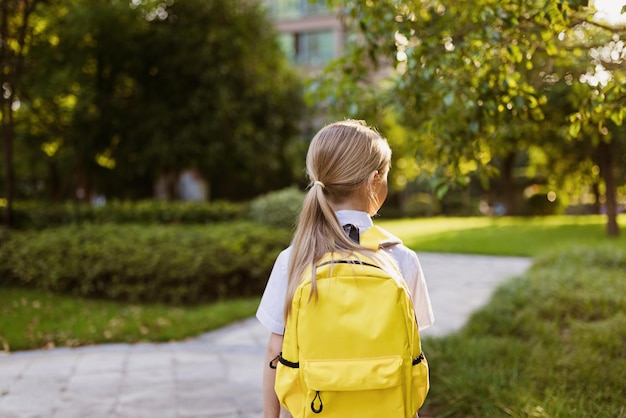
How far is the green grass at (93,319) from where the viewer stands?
5.57m

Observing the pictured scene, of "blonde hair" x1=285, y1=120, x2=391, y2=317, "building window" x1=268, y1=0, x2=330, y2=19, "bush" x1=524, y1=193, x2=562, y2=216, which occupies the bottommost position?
"bush" x1=524, y1=193, x2=562, y2=216

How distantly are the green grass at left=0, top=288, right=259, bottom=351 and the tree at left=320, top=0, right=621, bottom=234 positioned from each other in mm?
3245

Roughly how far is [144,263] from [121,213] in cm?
311

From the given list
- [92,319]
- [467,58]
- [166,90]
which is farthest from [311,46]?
[467,58]

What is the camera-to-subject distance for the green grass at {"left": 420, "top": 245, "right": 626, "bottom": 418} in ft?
11.2

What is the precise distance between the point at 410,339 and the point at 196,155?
13355 mm

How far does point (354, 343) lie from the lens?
168 centimetres

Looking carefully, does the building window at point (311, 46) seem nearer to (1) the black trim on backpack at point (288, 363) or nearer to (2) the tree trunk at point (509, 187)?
(2) the tree trunk at point (509, 187)

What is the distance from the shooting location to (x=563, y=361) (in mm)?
3967

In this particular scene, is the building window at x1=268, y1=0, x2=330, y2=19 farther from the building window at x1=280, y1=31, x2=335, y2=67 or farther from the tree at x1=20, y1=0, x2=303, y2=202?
the tree at x1=20, y1=0, x2=303, y2=202

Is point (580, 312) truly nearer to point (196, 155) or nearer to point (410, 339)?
point (410, 339)

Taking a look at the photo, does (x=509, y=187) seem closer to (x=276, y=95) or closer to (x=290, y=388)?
(x=276, y=95)

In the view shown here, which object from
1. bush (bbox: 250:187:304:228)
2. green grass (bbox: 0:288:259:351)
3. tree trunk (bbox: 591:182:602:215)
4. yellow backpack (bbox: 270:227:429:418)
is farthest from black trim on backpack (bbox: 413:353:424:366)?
tree trunk (bbox: 591:182:602:215)

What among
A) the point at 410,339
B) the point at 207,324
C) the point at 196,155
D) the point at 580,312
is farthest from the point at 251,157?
the point at 410,339
